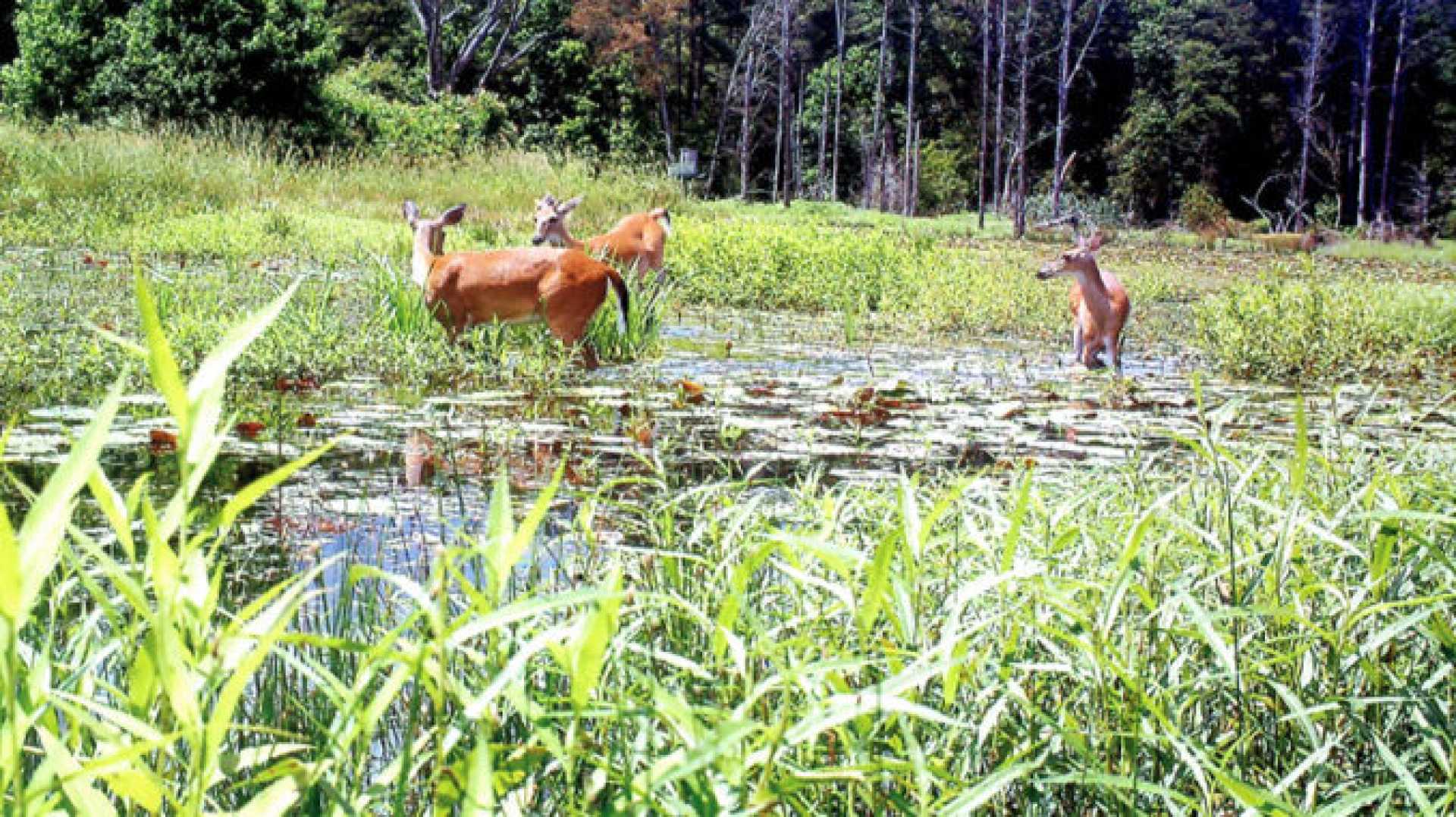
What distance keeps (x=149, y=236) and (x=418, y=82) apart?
936 inches

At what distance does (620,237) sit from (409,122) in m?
18.4

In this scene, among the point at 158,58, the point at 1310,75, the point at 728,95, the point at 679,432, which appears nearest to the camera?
the point at 679,432

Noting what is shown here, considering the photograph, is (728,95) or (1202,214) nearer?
(1202,214)

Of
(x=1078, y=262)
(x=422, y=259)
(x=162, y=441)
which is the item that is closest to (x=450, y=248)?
(x=422, y=259)

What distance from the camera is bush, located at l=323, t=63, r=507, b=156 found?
80.9ft

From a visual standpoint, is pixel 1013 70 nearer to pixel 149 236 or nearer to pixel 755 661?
pixel 149 236

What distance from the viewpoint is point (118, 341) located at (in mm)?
823

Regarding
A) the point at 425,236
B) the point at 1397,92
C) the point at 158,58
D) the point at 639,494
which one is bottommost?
the point at 639,494

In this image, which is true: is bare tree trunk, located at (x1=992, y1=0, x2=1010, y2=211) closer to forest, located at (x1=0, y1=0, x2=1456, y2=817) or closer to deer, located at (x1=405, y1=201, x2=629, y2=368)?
forest, located at (x1=0, y1=0, x2=1456, y2=817)

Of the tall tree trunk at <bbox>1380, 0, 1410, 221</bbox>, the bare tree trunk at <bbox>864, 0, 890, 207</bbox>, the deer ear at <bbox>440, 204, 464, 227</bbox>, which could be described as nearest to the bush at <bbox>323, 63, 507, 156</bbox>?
the bare tree trunk at <bbox>864, 0, 890, 207</bbox>

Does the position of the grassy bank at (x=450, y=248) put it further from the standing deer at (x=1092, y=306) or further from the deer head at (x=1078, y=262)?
the deer head at (x=1078, y=262)

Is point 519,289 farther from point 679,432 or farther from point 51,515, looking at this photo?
point 51,515

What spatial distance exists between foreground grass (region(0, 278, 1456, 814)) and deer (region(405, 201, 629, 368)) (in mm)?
3913

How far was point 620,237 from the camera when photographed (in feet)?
32.9
